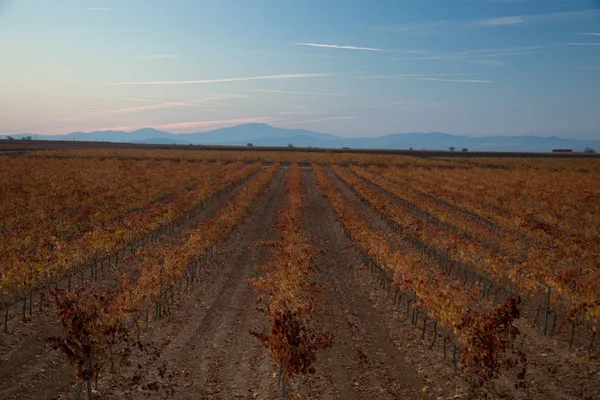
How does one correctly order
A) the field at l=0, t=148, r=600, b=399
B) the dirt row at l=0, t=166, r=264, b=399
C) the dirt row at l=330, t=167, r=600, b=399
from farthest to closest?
the dirt row at l=330, t=167, r=600, b=399
the dirt row at l=0, t=166, r=264, b=399
the field at l=0, t=148, r=600, b=399

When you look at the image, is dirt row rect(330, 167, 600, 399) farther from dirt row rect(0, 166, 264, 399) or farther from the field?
dirt row rect(0, 166, 264, 399)

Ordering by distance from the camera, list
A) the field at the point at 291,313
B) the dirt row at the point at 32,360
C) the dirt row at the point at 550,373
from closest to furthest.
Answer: the field at the point at 291,313 < the dirt row at the point at 32,360 < the dirt row at the point at 550,373

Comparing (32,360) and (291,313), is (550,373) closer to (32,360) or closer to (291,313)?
(291,313)

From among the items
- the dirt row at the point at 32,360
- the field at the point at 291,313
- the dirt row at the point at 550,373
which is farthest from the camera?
the dirt row at the point at 550,373

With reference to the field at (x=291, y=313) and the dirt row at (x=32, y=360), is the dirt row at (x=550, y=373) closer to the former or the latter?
the field at (x=291, y=313)

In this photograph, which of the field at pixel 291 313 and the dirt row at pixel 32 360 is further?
the dirt row at pixel 32 360

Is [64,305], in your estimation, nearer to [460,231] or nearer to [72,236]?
[72,236]

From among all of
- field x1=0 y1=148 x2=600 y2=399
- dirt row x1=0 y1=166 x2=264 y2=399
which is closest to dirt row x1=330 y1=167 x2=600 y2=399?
field x1=0 y1=148 x2=600 y2=399

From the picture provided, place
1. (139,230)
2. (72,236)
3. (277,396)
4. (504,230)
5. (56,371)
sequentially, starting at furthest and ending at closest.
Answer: (504,230), (72,236), (139,230), (56,371), (277,396)

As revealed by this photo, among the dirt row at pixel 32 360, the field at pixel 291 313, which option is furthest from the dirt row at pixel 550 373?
the dirt row at pixel 32 360

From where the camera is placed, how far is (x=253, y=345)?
15.2m

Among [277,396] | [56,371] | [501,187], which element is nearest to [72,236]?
[56,371]

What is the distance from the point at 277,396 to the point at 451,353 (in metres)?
6.05

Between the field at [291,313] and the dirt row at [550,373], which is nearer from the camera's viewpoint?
the field at [291,313]
